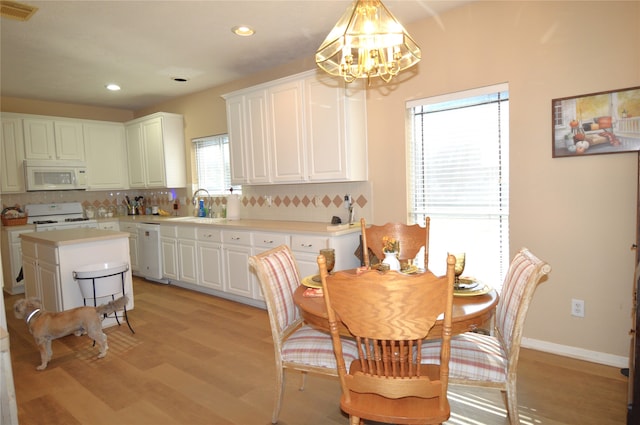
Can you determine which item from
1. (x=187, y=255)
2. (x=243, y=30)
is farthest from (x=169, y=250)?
(x=243, y=30)

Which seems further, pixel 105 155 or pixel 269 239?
pixel 105 155

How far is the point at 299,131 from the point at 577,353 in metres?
2.97

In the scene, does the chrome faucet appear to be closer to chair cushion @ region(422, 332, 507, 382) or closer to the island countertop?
the island countertop

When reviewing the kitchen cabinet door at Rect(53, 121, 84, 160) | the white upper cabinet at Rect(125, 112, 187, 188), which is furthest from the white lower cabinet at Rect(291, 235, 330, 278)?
the kitchen cabinet door at Rect(53, 121, 84, 160)

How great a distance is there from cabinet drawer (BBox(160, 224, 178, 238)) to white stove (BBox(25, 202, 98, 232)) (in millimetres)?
1301

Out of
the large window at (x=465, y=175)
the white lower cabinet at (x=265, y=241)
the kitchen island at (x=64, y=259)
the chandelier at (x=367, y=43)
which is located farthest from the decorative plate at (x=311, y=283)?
the kitchen island at (x=64, y=259)

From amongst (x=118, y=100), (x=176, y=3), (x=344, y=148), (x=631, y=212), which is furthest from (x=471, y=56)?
(x=118, y=100)

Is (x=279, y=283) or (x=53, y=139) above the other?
(x=53, y=139)

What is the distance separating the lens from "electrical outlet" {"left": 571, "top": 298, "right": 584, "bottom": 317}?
2711mm

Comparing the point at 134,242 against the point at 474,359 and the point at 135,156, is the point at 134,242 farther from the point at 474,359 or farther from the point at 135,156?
the point at 474,359

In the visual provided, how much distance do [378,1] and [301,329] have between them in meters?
1.72

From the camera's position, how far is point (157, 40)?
357 cm

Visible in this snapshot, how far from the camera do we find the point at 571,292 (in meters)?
2.75

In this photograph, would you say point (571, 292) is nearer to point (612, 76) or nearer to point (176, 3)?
point (612, 76)
